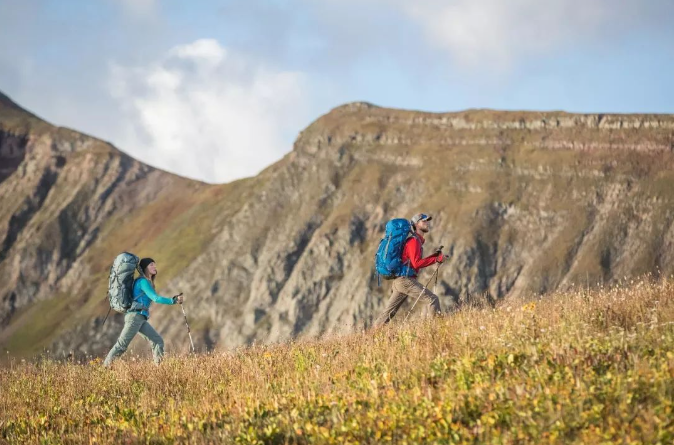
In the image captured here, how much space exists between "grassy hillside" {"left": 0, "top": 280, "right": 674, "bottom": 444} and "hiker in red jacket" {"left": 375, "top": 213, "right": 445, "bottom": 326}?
1.52 metres

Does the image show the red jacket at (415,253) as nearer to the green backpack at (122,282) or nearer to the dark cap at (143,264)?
the dark cap at (143,264)

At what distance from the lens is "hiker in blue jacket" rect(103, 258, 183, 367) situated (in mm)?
12992

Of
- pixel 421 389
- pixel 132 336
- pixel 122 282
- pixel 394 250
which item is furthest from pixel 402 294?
pixel 421 389

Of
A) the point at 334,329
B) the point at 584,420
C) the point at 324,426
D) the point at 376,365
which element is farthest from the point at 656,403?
the point at 334,329

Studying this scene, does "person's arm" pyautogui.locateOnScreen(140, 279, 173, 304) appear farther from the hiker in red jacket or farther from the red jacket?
the red jacket

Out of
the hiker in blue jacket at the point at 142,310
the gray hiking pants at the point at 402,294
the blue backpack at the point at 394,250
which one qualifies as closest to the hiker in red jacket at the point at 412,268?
the gray hiking pants at the point at 402,294

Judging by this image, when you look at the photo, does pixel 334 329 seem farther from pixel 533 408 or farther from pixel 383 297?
pixel 383 297

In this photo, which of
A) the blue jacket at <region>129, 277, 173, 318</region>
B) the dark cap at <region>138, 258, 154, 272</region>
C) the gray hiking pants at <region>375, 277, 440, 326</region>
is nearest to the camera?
the gray hiking pants at <region>375, 277, 440, 326</region>

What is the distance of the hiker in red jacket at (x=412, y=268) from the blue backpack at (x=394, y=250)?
0.35 ft

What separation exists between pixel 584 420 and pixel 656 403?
69 cm

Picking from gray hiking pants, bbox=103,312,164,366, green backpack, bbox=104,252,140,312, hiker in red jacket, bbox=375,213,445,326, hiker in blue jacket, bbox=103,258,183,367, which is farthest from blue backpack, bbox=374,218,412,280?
green backpack, bbox=104,252,140,312

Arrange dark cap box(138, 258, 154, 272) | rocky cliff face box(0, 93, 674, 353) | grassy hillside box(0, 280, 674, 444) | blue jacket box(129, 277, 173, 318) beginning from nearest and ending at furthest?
grassy hillside box(0, 280, 674, 444)
blue jacket box(129, 277, 173, 318)
dark cap box(138, 258, 154, 272)
rocky cliff face box(0, 93, 674, 353)

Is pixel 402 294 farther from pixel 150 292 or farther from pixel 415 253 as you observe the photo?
pixel 150 292

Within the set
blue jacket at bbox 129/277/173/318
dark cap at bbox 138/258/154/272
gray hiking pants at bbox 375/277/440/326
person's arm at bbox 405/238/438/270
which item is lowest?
blue jacket at bbox 129/277/173/318
